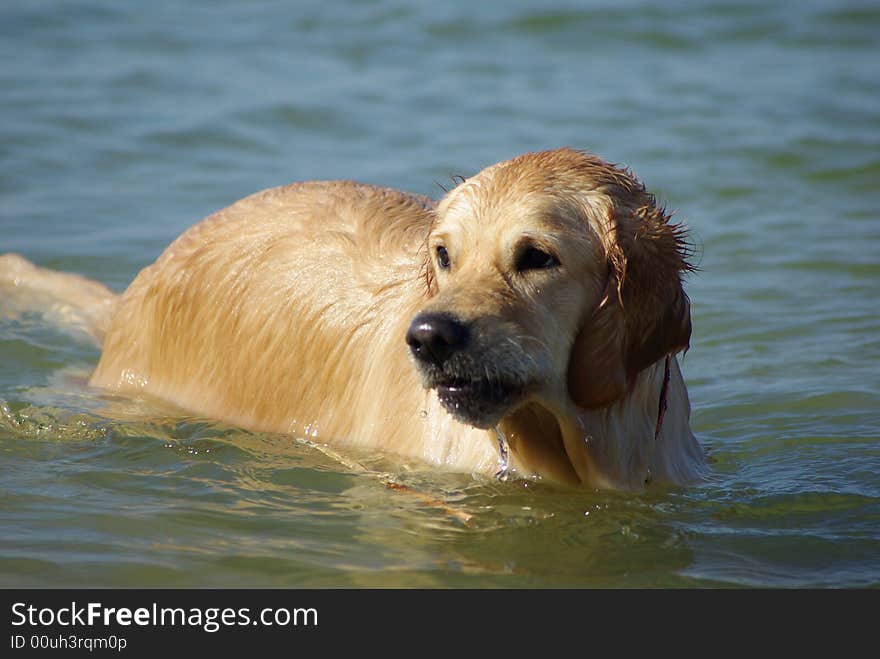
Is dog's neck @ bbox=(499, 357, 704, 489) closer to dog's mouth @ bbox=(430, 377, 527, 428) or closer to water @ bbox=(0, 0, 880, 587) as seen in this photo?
water @ bbox=(0, 0, 880, 587)

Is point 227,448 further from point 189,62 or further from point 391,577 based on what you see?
point 189,62

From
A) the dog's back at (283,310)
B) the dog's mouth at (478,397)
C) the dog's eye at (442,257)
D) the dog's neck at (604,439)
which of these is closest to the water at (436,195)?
the dog's neck at (604,439)

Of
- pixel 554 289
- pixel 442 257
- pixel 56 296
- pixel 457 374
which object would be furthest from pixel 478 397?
pixel 56 296

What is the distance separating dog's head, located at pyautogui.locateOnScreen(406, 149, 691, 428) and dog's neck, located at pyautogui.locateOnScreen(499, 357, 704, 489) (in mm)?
129

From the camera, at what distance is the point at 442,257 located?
5145 millimetres

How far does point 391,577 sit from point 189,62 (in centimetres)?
1131

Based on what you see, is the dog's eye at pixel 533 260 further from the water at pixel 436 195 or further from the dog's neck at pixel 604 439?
the water at pixel 436 195

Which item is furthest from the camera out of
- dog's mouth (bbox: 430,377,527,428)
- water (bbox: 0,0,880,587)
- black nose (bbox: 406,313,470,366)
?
water (bbox: 0,0,880,587)

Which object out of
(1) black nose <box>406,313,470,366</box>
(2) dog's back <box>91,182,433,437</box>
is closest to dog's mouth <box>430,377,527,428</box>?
(1) black nose <box>406,313,470,366</box>

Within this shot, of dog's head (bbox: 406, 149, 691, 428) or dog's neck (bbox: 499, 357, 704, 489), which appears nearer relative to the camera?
dog's head (bbox: 406, 149, 691, 428)

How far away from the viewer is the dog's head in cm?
478

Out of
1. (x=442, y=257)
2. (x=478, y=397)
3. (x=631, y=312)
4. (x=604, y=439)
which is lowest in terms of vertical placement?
(x=604, y=439)

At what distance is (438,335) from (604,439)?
95 centimetres

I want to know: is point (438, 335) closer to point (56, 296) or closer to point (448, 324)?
point (448, 324)
